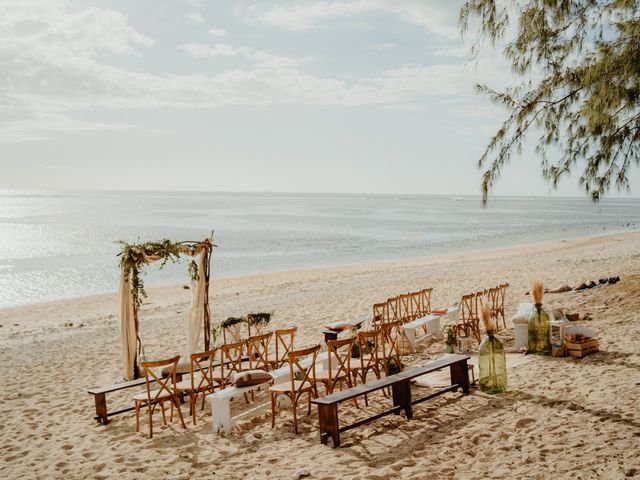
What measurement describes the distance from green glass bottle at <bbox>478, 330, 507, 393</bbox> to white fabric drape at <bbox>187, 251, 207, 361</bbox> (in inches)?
179

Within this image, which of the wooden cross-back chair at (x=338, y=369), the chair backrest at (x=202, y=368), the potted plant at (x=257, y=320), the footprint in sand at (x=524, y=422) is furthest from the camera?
the potted plant at (x=257, y=320)

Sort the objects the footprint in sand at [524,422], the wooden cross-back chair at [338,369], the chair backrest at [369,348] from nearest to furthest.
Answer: the footprint in sand at [524,422] < the wooden cross-back chair at [338,369] < the chair backrest at [369,348]

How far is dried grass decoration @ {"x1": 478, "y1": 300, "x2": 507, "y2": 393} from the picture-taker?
267 inches

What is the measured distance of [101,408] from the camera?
7328 millimetres

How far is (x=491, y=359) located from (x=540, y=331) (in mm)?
2146

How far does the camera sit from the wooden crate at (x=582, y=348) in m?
8.10

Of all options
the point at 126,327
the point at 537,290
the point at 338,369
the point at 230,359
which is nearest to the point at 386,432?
the point at 338,369

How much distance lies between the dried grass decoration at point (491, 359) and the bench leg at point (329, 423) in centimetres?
223

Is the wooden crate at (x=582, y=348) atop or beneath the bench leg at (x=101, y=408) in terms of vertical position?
atop

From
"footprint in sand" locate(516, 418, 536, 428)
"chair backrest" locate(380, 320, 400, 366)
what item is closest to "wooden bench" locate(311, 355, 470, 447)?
"chair backrest" locate(380, 320, 400, 366)

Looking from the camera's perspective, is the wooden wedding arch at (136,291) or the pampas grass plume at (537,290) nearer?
the pampas grass plume at (537,290)

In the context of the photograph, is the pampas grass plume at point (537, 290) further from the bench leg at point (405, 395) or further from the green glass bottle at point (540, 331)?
the bench leg at point (405, 395)

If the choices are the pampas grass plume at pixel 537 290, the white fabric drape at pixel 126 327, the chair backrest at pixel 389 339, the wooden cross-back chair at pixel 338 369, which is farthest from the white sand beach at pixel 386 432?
the pampas grass plume at pixel 537 290

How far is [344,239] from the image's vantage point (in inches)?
2042
